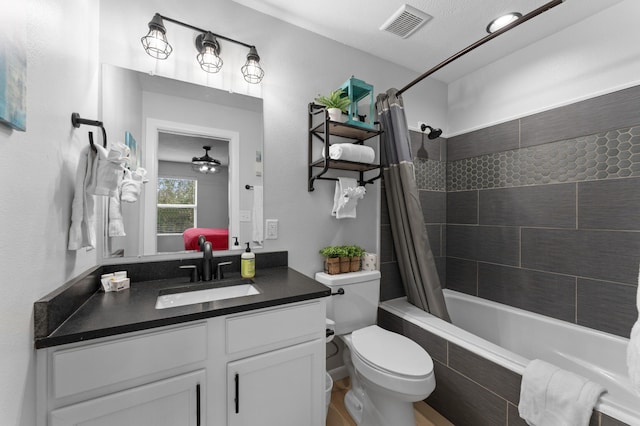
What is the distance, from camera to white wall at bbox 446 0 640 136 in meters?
1.55

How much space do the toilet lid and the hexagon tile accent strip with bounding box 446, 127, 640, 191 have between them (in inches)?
60.7

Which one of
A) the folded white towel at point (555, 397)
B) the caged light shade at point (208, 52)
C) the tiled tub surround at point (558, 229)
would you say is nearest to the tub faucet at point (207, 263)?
the caged light shade at point (208, 52)

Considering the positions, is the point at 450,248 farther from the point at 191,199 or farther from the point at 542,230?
the point at 191,199

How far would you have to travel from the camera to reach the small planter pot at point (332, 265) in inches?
69.7

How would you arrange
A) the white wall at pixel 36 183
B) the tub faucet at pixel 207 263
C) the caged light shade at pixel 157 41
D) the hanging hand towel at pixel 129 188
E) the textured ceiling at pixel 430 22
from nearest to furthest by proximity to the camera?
the white wall at pixel 36 183, the hanging hand towel at pixel 129 188, the caged light shade at pixel 157 41, the tub faucet at pixel 207 263, the textured ceiling at pixel 430 22

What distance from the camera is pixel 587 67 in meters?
1.69

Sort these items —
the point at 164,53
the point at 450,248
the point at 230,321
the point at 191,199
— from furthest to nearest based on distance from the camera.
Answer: the point at 450,248, the point at 191,199, the point at 164,53, the point at 230,321

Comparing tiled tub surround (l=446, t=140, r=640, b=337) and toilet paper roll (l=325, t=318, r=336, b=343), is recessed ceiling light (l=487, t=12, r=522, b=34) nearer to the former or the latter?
tiled tub surround (l=446, t=140, r=640, b=337)

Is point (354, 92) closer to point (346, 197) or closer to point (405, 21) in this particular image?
point (405, 21)

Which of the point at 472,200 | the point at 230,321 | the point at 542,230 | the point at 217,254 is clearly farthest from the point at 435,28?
the point at 230,321

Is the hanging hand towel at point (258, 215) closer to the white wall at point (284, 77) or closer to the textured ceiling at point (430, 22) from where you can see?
the white wall at point (284, 77)

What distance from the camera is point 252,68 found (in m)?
1.56

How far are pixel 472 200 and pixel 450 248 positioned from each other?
0.50 metres

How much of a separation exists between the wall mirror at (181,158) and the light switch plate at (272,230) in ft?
0.27
